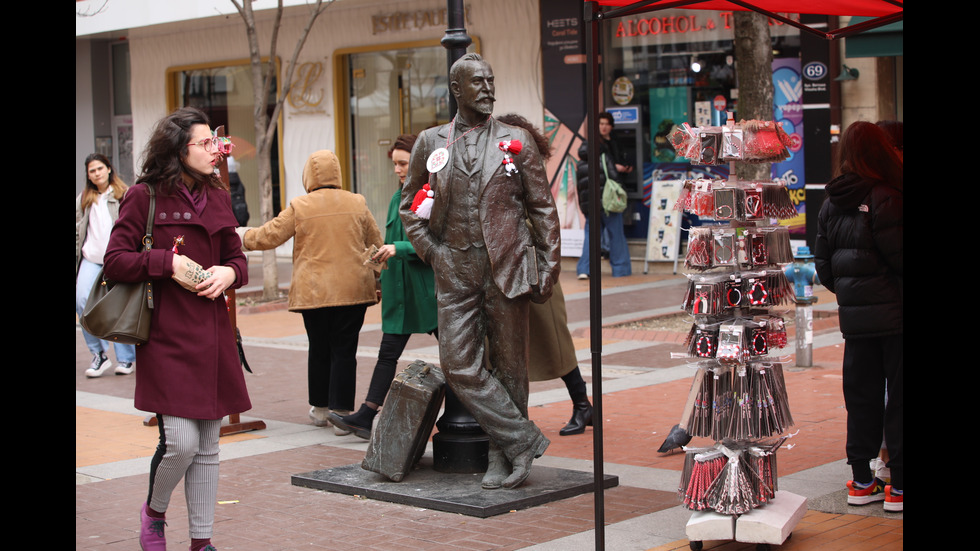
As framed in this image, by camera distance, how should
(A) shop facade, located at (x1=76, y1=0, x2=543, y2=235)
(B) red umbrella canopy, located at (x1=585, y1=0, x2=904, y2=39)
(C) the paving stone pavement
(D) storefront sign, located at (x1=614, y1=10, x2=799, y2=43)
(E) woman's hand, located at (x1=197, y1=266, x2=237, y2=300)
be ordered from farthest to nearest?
(A) shop facade, located at (x1=76, y1=0, x2=543, y2=235) < (D) storefront sign, located at (x1=614, y1=10, x2=799, y2=43) < (B) red umbrella canopy, located at (x1=585, y1=0, x2=904, y2=39) < (C) the paving stone pavement < (E) woman's hand, located at (x1=197, y1=266, x2=237, y2=300)

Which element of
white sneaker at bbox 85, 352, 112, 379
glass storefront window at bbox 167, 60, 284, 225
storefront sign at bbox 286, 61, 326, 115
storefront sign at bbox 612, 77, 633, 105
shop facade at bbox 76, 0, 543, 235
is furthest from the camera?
glass storefront window at bbox 167, 60, 284, 225

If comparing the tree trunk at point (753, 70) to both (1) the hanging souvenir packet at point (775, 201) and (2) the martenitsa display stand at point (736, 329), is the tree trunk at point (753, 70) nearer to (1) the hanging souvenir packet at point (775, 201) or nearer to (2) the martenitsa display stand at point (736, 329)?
(1) the hanging souvenir packet at point (775, 201)

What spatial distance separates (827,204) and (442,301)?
203cm

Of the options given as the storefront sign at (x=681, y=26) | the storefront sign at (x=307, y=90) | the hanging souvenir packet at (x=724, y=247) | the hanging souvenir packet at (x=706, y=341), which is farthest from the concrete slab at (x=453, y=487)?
the storefront sign at (x=307, y=90)

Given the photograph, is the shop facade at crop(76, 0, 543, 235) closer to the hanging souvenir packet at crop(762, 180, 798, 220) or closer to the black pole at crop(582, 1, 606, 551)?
the hanging souvenir packet at crop(762, 180, 798, 220)

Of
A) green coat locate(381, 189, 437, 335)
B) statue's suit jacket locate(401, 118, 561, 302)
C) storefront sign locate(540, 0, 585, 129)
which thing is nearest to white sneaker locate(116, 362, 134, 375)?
green coat locate(381, 189, 437, 335)

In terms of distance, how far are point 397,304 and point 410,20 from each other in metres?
12.7

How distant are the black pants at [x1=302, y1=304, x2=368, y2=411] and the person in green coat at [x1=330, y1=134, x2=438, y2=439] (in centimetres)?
21

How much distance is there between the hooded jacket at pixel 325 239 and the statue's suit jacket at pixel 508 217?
5.42 ft

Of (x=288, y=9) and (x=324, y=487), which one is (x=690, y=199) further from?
(x=288, y=9)

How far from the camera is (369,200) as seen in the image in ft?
68.5

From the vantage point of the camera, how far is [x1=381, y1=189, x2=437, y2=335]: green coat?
7434mm

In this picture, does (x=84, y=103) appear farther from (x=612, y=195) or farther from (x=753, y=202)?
(x=753, y=202)

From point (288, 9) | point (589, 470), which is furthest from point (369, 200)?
point (589, 470)
